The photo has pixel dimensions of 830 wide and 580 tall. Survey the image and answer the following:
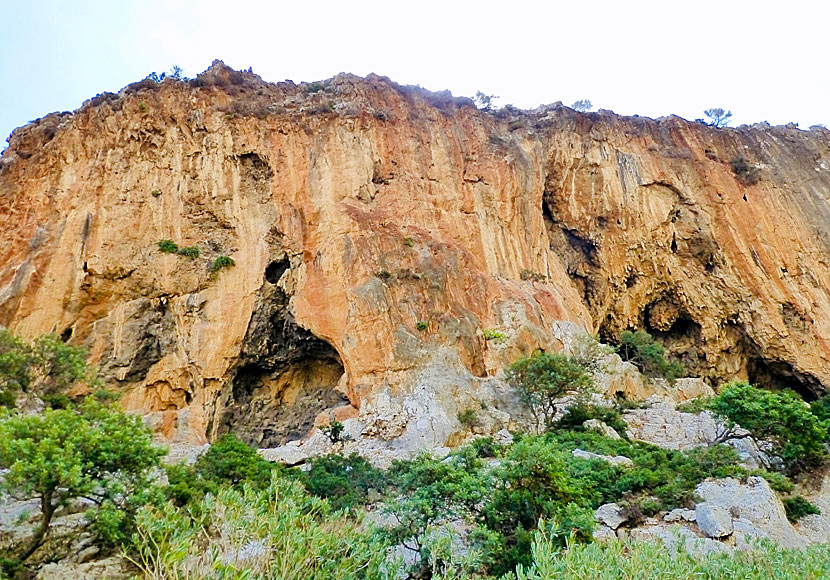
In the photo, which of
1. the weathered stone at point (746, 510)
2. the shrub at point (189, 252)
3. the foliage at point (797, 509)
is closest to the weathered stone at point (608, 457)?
the weathered stone at point (746, 510)

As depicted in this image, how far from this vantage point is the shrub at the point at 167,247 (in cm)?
2802

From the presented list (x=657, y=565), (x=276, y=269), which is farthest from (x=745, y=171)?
(x=657, y=565)

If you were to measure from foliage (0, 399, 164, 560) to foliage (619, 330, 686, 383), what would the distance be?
1198 inches

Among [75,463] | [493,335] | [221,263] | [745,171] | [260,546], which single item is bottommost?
[260,546]

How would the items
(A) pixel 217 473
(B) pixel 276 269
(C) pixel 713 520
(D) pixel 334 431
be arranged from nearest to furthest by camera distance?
(C) pixel 713 520 → (A) pixel 217 473 → (D) pixel 334 431 → (B) pixel 276 269

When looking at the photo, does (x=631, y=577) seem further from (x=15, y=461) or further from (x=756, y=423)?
(x=756, y=423)

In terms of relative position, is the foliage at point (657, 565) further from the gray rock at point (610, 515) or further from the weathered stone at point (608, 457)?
the weathered stone at point (608, 457)

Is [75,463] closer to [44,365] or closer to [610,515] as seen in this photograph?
[44,365]

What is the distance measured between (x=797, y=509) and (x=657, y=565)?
1300 cm

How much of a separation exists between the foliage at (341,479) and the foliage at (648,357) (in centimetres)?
2232

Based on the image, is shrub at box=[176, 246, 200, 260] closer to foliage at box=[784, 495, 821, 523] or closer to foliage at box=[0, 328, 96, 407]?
foliage at box=[0, 328, 96, 407]

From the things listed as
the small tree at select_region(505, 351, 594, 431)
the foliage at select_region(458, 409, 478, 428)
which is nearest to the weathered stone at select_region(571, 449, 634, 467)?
the small tree at select_region(505, 351, 594, 431)

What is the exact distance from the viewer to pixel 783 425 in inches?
791

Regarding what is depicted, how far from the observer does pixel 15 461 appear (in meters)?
9.43
